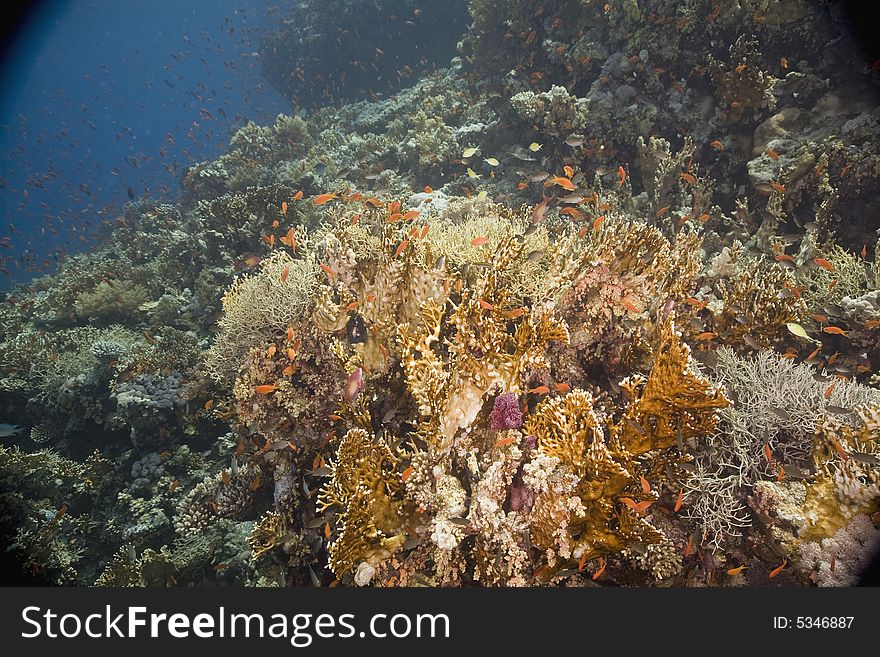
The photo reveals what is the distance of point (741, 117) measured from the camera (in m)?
7.82

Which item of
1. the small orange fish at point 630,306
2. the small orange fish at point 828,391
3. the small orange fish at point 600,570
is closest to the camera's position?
the small orange fish at point 600,570

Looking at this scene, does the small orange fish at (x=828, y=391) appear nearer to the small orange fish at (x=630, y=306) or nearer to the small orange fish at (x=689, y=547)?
the small orange fish at (x=630, y=306)

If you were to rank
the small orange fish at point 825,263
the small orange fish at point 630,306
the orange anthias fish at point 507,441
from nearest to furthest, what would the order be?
1. the orange anthias fish at point 507,441
2. the small orange fish at point 630,306
3. the small orange fish at point 825,263

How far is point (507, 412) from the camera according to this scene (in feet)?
10.4

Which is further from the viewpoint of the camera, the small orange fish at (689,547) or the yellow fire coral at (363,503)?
the small orange fish at (689,547)

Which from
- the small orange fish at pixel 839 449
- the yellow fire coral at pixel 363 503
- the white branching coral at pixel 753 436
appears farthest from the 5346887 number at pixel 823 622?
the yellow fire coral at pixel 363 503

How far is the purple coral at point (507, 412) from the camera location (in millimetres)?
3180

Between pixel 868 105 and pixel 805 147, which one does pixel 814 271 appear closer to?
pixel 805 147

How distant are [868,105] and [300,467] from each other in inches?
404

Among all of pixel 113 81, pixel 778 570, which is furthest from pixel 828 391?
pixel 113 81

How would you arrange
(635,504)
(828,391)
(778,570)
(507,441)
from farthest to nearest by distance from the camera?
(828,391)
(507,441)
(778,570)
(635,504)

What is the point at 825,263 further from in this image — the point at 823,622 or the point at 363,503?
Answer: the point at 363,503

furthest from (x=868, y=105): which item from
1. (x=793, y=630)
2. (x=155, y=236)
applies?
(x=155, y=236)

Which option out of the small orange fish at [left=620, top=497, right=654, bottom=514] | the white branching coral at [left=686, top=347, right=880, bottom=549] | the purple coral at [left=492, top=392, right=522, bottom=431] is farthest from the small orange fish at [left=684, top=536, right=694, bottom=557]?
the purple coral at [left=492, top=392, right=522, bottom=431]
